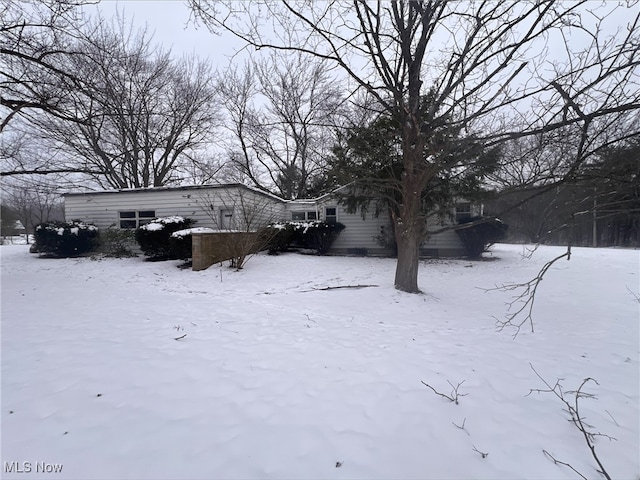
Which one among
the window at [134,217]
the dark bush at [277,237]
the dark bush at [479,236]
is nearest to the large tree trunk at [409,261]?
the dark bush at [277,237]

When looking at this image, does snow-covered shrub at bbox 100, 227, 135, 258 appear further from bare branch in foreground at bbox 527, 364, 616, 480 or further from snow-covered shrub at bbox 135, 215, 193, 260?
bare branch in foreground at bbox 527, 364, 616, 480

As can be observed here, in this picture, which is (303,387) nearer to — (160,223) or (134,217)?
(160,223)

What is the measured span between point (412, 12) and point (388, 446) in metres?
6.91

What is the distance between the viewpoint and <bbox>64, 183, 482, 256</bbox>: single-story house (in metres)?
11.3

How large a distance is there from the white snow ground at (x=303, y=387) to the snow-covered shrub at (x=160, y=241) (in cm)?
370

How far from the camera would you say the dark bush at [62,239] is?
405 inches

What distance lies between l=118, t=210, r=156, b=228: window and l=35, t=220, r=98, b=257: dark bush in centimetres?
150

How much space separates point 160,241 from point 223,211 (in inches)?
107

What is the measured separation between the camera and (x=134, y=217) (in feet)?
40.7

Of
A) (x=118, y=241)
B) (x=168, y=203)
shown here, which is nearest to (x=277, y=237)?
(x=168, y=203)

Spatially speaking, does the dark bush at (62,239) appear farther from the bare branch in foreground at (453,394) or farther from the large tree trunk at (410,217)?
the bare branch in foreground at (453,394)

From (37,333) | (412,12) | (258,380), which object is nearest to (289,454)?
(258,380)

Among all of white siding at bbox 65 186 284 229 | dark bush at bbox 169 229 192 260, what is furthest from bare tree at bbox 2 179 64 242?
dark bush at bbox 169 229 192 260

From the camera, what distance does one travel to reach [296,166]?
74.1 ft
